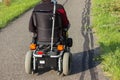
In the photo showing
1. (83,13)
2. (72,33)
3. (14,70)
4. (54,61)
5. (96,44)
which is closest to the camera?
(54,61)

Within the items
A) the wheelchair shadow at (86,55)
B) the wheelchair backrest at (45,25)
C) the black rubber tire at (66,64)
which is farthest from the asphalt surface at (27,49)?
the wheelchair backrest at (45,25)

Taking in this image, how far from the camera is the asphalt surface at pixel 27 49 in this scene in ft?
33.0

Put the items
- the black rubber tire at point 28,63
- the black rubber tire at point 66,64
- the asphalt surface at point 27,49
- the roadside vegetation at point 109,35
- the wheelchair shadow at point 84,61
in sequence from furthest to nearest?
1. the wheelchair shadow at point 84,61
2. the roadside vegetation at point 109,35
3. the asphalt surface at point 27,49
4. the black rubber tire at point 28,63
5. the black rubber tire at point 66,64

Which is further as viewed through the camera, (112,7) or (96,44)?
(112,7)

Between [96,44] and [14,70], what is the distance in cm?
389

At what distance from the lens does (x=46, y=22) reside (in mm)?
9977

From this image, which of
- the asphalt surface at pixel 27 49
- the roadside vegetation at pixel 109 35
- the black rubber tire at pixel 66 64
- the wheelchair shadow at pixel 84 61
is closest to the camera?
the black rubber tire at pixel 66 64

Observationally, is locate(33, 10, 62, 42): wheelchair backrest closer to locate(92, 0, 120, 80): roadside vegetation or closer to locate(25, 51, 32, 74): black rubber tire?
locate(25, 51, 32, 74): black rubber tire

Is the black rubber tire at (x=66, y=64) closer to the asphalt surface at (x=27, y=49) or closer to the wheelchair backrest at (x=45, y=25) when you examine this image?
the asphalt surface at (x=27, y=49)

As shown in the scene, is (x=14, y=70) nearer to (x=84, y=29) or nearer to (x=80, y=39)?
(x=80, y=39)

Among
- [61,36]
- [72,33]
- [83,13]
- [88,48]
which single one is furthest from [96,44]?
[83,13]

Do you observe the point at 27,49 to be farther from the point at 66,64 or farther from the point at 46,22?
the point at 66,64

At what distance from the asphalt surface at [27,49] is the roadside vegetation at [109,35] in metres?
0.24

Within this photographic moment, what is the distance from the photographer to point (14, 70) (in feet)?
34.6
